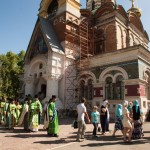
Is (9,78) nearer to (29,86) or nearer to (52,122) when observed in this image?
(29,86)

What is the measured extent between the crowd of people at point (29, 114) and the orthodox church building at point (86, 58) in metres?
7.26

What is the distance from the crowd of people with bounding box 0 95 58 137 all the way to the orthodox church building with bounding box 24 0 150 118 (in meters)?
7.26

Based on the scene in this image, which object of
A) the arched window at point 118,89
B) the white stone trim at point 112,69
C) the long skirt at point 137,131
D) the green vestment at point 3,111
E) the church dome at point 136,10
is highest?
the church dome at point 136,10

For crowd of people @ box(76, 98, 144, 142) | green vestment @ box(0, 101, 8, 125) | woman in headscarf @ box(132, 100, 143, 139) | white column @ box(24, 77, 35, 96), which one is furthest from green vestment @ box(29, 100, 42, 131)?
white column @ box(24, 77, 35, 96)

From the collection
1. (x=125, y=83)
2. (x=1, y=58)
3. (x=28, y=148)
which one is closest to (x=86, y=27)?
(x=125, y=83)

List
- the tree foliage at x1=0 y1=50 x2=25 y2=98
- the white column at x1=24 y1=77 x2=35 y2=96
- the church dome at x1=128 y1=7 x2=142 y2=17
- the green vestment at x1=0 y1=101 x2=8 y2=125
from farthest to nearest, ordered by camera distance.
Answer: the church dome at x1=128 y1=7 x2=142 y2=17 → the tree foliage at x1=0 y1=50 x2=25 y2=98 → the white column at x1=24 y1=77 x2=35 y2=96 → the green vestment at x1=0 y1=101 x2=8 y2=125

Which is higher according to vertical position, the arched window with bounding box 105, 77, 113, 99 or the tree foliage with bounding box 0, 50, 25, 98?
the tree foliage with bounding box 0, 50, 25, 98

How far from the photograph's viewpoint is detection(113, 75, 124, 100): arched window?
651 inches

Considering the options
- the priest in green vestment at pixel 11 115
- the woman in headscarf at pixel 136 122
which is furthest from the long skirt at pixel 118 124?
the priest in green vestment at pixel 11 115

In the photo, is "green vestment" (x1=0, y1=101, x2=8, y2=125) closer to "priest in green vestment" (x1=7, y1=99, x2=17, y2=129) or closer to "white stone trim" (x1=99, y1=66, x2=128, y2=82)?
"priest in green vestment" (x1=7, y1=99, x2=17, y2=129)

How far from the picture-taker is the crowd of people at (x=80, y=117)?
25.2 feet

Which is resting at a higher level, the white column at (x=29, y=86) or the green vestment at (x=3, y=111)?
the white column at (x=29, y=86)

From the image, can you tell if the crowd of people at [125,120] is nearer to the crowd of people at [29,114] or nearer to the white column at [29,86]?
the crowd of people at [29,114]

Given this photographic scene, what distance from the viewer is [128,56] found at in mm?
16156
